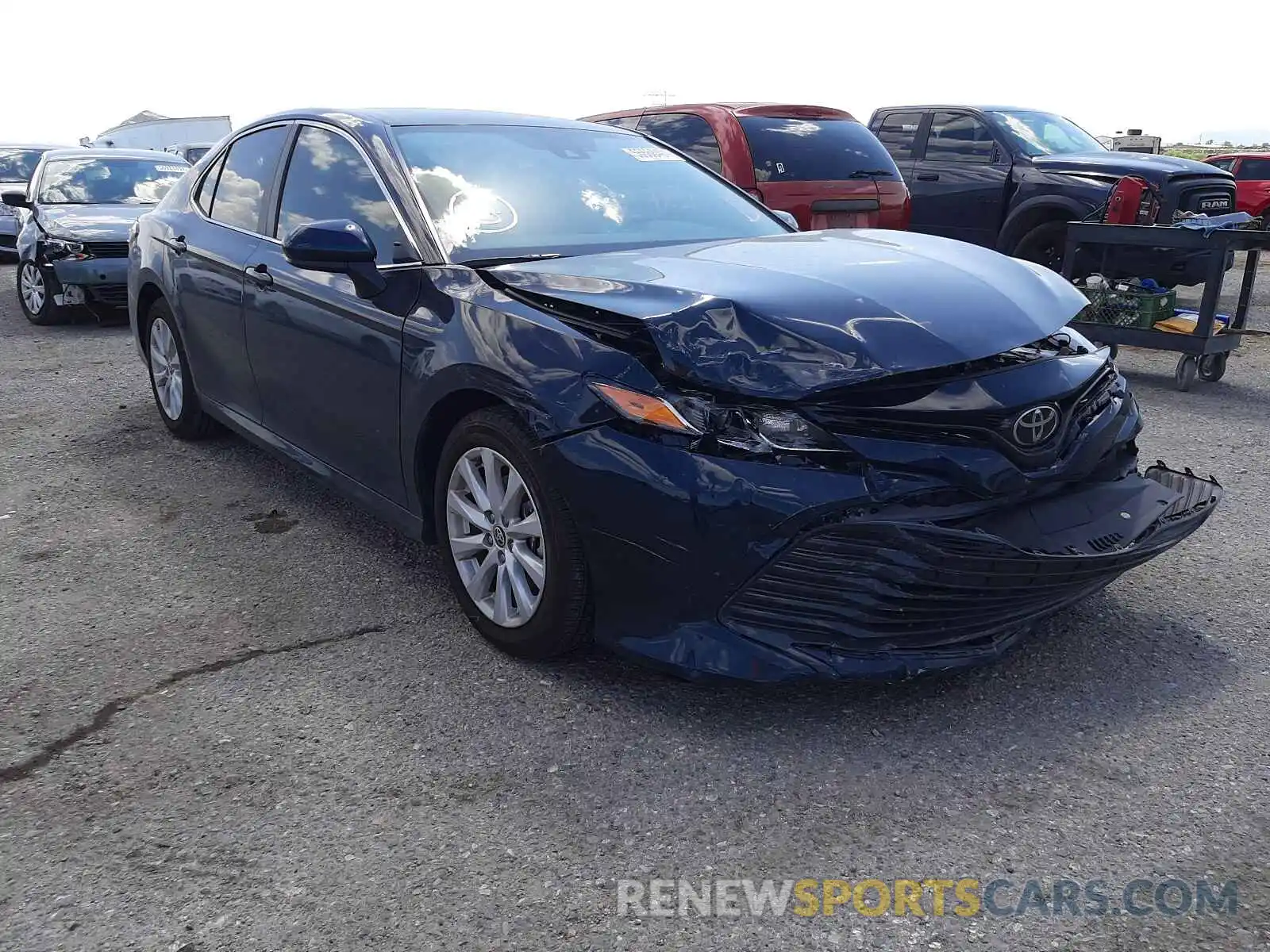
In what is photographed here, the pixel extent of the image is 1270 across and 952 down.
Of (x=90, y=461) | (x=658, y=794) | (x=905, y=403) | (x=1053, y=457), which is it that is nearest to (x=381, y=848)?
(x=658, y=794)

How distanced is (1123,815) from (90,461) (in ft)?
16.2

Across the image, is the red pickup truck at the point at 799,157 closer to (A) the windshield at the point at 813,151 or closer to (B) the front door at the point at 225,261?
(A) the windshield at the point at 813,151

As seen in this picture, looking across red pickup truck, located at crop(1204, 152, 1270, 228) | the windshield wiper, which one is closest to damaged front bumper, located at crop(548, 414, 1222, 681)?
the windshield wiper

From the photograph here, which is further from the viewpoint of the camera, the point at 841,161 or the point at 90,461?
the point at 841,161

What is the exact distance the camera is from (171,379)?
5473mm

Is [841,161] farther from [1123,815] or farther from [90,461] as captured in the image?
[1123,815]

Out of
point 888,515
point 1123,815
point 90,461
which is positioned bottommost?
point 90,461

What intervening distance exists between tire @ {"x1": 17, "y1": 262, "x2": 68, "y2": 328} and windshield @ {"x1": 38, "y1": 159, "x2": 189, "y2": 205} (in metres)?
0.77

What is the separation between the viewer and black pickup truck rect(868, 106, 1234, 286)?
9.45m

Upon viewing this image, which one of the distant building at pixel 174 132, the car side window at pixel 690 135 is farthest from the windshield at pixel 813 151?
the distant building at pixel 174 132

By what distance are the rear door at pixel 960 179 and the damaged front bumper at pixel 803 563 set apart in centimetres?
819

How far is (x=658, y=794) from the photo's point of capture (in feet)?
8.46

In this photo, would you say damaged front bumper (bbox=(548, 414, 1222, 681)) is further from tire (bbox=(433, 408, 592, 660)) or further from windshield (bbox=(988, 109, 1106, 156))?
windshield (bbox=(988, 109, 1106, 156))

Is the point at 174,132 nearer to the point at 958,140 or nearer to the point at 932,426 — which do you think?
the point at 958,140
